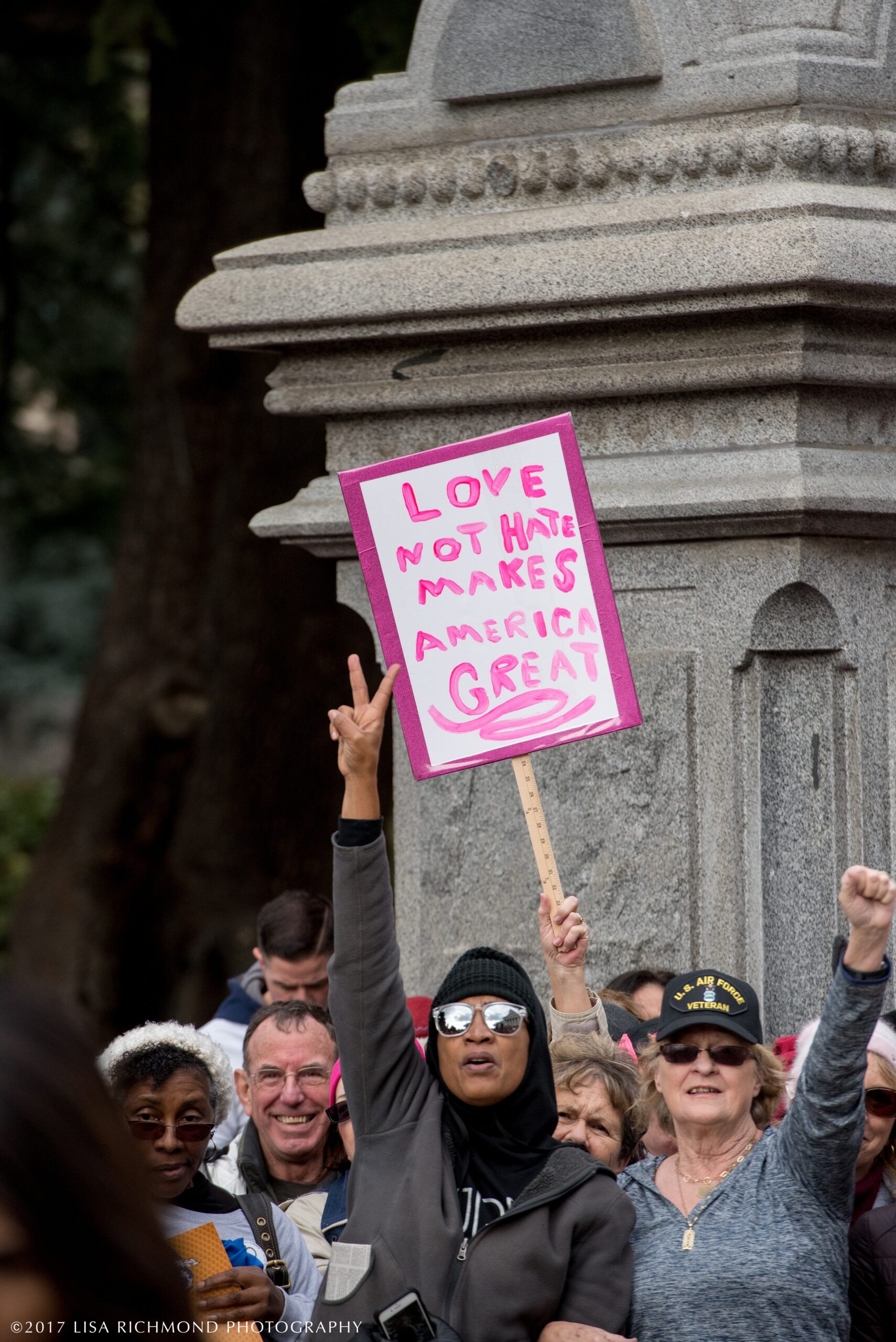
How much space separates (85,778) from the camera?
837 cm

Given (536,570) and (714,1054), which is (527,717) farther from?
(714,1054)

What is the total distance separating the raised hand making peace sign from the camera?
3.28 meters

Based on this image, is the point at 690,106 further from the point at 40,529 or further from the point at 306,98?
the point at 40,529

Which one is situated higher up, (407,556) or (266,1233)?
(407,556)

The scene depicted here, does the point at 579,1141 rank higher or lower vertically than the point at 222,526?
lower

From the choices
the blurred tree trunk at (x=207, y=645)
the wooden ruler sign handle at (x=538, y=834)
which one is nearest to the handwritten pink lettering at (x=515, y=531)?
the wooden ruler sign handle at (x=538, y=834)

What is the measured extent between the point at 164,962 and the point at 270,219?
3.26 meters

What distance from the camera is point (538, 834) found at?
3758 millimetres

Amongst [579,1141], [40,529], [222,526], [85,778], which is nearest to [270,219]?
[222,526]

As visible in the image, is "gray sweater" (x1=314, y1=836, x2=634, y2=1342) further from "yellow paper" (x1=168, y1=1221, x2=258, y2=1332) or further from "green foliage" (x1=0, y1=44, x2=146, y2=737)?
"green foliage" (x1=0, y1=44, x2=146, y2=737)

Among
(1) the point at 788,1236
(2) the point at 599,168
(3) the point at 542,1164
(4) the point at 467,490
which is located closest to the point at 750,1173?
(1) the point at 788,1236

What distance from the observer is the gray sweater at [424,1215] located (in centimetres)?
297

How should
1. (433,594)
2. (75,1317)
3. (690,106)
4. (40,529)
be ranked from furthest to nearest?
(40,529) < (690,106) < (433,594) < (75,1317)

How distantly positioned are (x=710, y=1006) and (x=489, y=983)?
403 millimetres
